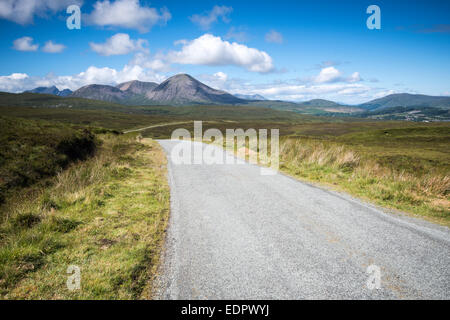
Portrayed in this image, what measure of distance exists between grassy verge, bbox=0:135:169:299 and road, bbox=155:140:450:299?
0.56 meters

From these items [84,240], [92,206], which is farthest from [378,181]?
[92,206]

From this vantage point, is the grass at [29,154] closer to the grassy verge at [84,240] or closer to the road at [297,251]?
the grassy verge at [84,240]

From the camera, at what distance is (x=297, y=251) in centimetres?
489

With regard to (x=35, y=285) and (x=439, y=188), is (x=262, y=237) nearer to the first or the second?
(x=35, y=285)

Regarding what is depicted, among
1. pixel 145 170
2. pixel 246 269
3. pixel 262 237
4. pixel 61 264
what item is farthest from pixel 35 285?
pixel 145 170

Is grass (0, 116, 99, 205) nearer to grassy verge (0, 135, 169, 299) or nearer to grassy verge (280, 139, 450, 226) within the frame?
grassy verge (0, 135, 169, 299)

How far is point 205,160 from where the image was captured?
16359 millimetres

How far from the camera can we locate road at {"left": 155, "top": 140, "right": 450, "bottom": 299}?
3.82m

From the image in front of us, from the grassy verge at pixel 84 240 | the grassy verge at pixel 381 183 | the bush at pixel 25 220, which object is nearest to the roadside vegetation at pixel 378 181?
the grassy verge at pixel 381 183

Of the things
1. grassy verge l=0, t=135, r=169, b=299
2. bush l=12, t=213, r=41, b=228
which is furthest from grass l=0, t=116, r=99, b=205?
bush l=12, t=213, r=41, b=228

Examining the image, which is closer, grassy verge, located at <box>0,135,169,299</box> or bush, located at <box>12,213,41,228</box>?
grassy verge, located at <box>0,135,169,299</box>

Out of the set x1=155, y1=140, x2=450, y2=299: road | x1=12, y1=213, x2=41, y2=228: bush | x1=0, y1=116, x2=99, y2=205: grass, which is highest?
x1=0, y1=116, x2=99, y2=205: grass

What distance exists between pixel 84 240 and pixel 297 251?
495 cm
